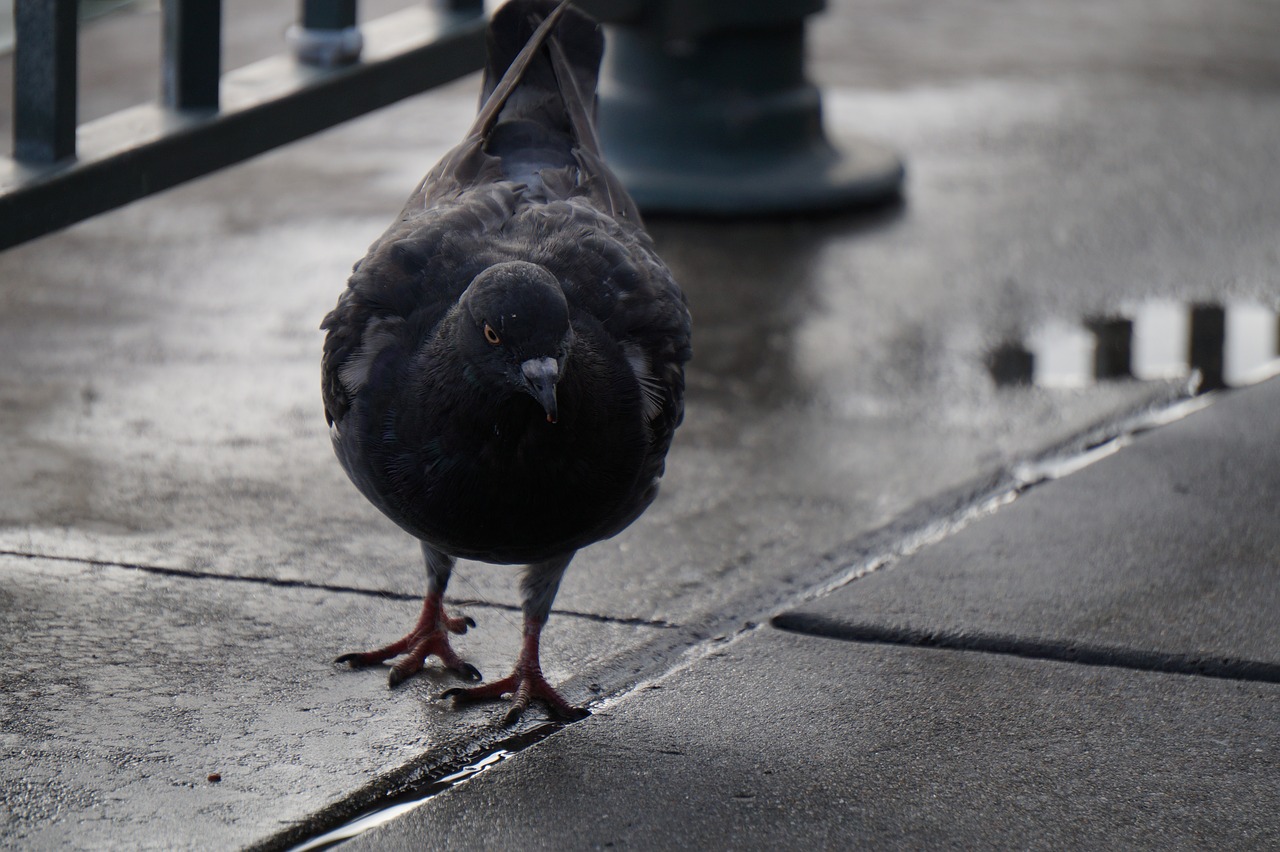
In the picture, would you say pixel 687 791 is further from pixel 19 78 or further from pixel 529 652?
pixel 19 78

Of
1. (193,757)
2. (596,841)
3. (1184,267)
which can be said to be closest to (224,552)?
(193,757)

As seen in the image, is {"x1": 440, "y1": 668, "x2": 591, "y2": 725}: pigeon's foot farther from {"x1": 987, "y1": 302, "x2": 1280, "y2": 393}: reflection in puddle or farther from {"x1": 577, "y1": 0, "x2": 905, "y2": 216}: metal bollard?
{"x1": 577, "y1": 0, "x2": 905, "y2": 216}: metal bollard

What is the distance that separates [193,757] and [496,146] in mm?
1717

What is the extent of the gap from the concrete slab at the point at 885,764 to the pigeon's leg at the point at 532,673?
0.10m

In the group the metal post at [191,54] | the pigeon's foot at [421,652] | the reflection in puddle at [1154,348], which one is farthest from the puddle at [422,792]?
the reflection in puddle at [1154,348]

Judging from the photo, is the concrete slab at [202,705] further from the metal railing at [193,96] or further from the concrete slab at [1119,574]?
the metal railing at [193,96]

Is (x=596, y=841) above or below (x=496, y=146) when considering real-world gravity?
below

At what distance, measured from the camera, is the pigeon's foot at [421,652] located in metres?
3.56

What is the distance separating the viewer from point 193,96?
189 inches

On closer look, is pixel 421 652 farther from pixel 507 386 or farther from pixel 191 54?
pixel 191 54

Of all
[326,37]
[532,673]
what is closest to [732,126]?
[326,37]

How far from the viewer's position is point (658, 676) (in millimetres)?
3566

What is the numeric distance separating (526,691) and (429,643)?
12.0 inches

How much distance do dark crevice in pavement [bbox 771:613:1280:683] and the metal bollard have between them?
3.52m
